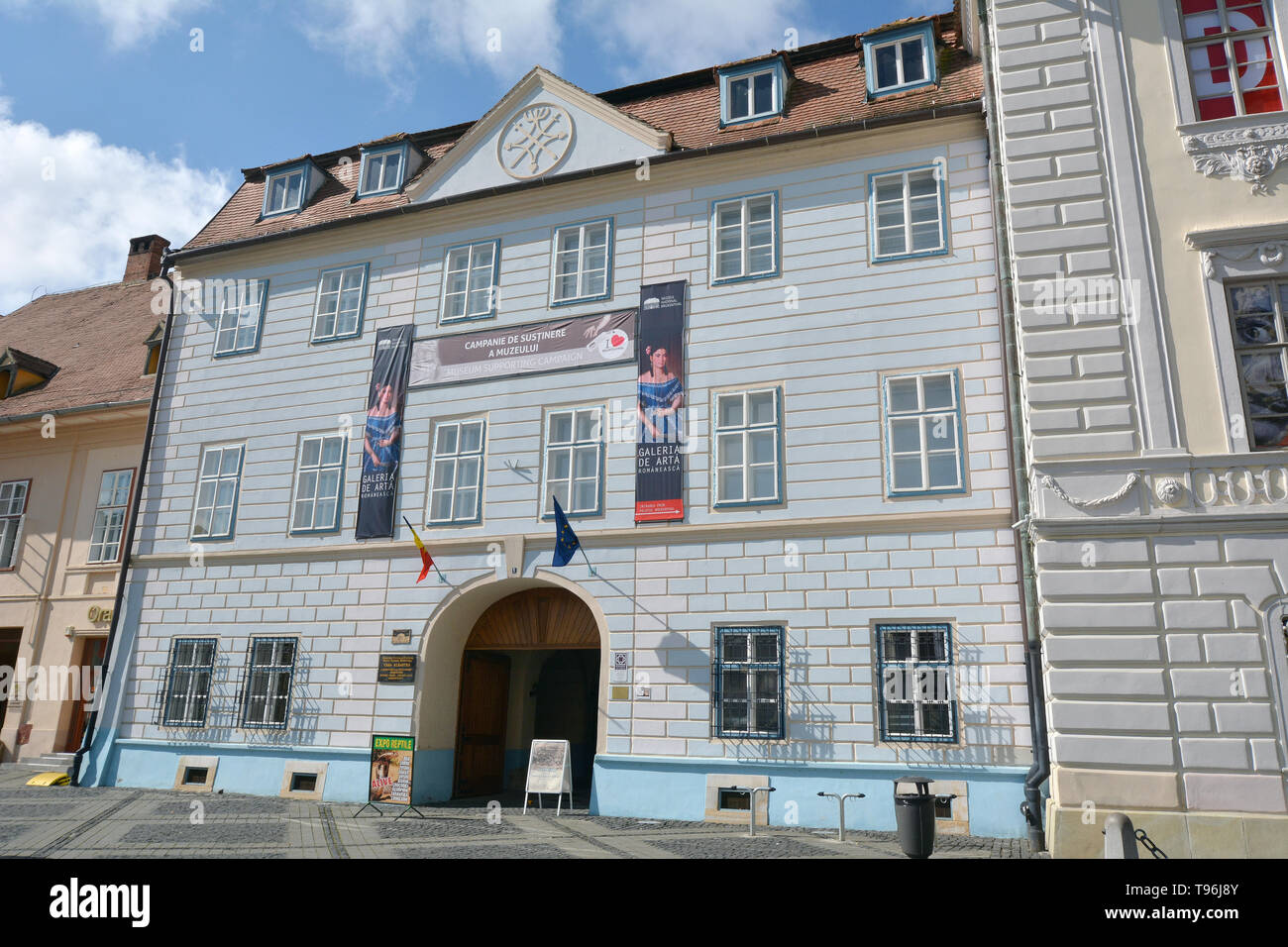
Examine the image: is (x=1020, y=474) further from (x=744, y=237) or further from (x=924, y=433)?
(x=744, y=237)

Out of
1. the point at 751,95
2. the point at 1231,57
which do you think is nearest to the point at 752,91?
the point at 751,95

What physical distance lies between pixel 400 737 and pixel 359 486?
532 centimetres

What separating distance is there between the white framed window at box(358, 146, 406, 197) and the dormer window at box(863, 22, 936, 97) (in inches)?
402

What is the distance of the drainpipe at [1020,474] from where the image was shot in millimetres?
12195

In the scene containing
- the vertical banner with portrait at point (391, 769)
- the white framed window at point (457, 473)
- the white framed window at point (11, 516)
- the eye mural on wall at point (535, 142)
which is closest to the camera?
the vertical banner with portrait at point (391, 769)

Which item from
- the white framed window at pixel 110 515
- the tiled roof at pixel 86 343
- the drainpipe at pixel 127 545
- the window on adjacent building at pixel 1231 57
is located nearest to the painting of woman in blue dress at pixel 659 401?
the window on adjacent building at pixel 1231 57

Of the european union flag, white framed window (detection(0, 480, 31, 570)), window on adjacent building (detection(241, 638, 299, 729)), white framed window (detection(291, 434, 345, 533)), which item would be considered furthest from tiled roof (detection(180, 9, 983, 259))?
window on adjacent building (detection(241, 638, 299, 729))

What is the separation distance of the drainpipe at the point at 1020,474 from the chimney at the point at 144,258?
90.0 feet

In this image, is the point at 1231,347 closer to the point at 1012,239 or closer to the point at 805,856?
the point at 1012,239

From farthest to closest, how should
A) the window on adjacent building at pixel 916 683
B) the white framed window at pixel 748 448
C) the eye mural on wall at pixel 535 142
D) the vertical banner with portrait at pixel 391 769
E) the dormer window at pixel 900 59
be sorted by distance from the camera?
1. the eye mural on wall at pixel 535 142
2. the dormer window at pixel 900 59
3. the white framed window at pixel 748 448
4. the vertical banner with portrait at pixel 391 769
5. the window on adjacent building at pixel 916 683

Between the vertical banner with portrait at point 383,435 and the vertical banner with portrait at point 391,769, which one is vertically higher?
the vertical banner with portrait at point 383,435

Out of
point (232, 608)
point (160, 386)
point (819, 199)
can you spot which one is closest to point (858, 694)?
point (819, 199)

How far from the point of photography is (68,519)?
22859 millimetres

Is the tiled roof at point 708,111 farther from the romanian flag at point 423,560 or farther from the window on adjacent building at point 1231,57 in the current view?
the romanian flag at point 423,560
